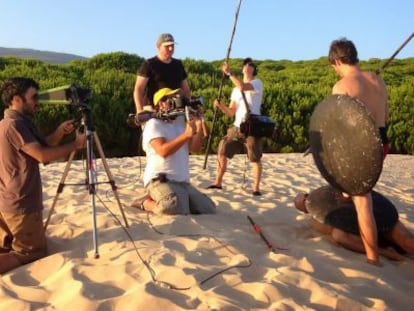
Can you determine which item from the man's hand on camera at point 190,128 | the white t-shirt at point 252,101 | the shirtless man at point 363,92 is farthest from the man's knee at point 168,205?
the white t-shirt at point 252,101

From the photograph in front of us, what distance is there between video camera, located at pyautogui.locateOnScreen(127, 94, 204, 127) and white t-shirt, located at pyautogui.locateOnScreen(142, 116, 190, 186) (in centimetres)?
6

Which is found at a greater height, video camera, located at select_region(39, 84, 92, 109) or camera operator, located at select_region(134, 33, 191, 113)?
camera operator, located at select_region(134, 33, 191, 113)

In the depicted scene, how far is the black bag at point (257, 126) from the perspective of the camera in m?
6.43

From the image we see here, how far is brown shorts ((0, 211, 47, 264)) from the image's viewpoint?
404 cm

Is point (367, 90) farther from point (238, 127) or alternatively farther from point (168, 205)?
point (238, 127)

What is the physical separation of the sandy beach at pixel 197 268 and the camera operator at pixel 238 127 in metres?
0.95

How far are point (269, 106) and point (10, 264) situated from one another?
31.8ft

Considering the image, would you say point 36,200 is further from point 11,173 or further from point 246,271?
point 246,271

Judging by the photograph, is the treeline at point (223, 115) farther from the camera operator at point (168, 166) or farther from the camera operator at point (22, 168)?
the camera operator at point (22, 168)

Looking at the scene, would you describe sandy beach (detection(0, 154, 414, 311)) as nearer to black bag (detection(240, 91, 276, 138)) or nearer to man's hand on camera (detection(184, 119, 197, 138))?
man's hand on camera (detection(184, 119, 197, 138))

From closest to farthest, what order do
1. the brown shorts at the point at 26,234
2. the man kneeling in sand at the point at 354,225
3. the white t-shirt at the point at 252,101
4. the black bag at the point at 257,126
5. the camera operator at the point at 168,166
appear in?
1. the brown shorts at the point at 26,234
2. the man kneeling in sand at the point at 354,225
3. the camera operator at the point at 168,166
4. the black bag at the point at 257,126
5. the white t-shirt at the point at 252,101

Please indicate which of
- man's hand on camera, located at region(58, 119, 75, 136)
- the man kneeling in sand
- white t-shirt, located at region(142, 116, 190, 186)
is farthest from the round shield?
man's hand on camera, located at region(58, 119, 75, 136)

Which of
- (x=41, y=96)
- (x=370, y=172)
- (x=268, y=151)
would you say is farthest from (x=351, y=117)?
(x=268, y=151)

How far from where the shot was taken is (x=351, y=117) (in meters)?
4.11
